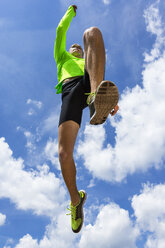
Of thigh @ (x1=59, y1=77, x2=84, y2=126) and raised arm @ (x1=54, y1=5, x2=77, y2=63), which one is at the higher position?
raised arm @ (x1=54, y1=5, x2=77, y2=63)

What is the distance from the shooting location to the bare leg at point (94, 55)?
134 inches

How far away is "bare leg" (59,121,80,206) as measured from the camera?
371 cm

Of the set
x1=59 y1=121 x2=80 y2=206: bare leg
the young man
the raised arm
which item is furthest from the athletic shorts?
the raised arm

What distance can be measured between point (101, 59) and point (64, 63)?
1.15 m

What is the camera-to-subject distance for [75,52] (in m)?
4.98

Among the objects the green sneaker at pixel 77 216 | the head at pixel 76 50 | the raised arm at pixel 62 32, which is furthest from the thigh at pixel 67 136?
the head at pixel 76 50

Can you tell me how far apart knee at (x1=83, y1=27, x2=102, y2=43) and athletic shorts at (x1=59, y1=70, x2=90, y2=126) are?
0.53 meters

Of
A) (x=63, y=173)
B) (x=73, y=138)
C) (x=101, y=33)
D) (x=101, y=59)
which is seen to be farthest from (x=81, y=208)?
(x=101, y=33)

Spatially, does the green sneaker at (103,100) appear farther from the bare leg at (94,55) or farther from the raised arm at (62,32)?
the raised arm at (62,32)

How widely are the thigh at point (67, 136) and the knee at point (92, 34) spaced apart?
123 centimetres

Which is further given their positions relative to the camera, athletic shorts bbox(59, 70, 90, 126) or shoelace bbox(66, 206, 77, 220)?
shoelace bbox(66, 206, 77, 220)

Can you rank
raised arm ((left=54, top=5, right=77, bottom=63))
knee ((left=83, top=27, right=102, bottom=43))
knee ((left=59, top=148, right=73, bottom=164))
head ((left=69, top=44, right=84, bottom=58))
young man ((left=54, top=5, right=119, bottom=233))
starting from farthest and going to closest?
head ((left=69, top=44, right=84, bottom=58)), raised arm ((left=54, top=5, right=77, bottom=63)), knee ((left=59, top=148, right=73, bottom=164)), knee ((left=83, top=27, right=102, bottom=43)), young man ((left=54, top=5, right=119, bottom=233))

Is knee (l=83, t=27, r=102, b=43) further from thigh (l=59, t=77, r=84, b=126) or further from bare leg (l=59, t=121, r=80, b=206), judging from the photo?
bare leg (l=59, t=121, r=80, b=206)

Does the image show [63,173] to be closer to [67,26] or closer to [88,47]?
[88,47]
